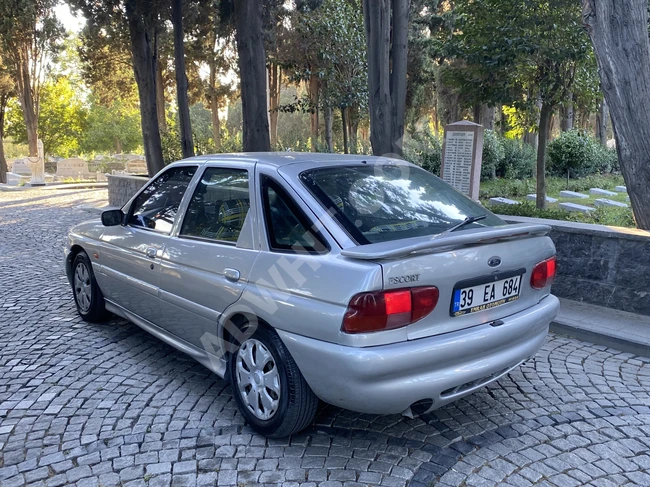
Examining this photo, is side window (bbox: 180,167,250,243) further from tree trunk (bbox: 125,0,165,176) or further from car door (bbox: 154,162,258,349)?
tree trunk (bbox: 125,0,165,176)

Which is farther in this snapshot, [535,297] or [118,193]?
[118,193]

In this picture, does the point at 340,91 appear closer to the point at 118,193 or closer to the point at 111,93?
the point at 118,193

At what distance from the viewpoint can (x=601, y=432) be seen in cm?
330

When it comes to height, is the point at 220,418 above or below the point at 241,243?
below

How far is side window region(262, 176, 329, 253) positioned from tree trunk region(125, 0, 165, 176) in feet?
38.6

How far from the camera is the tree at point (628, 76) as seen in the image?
18.7 ft

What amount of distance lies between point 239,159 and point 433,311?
1758 mm

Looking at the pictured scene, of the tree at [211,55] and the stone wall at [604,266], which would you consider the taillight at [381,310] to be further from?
the tree at [211,55]

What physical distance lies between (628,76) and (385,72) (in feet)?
11.6

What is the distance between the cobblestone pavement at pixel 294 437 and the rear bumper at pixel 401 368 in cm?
41

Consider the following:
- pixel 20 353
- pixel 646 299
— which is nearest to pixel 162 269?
pixel 20 353

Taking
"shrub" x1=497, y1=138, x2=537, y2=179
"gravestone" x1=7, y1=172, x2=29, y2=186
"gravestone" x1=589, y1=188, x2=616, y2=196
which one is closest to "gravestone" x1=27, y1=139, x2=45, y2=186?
"gravestone" x1=7, y1=172, x2=29, y2=186

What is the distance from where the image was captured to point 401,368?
2.67 m

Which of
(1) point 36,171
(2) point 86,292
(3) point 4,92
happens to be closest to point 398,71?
(2) point 86,292
